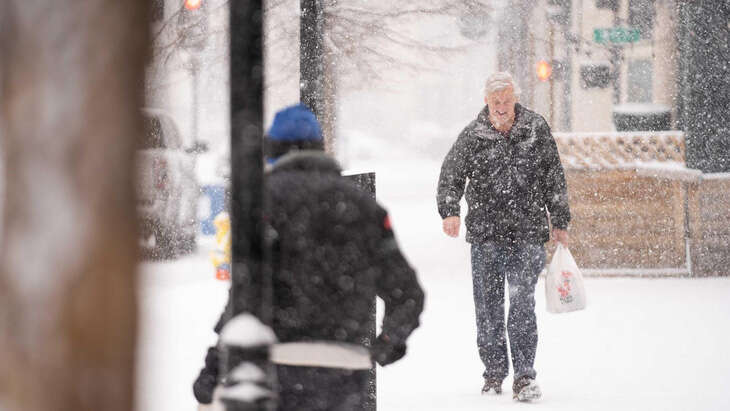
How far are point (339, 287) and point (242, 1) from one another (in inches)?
46.7

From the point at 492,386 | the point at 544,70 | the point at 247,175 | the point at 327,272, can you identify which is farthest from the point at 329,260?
the point at 544,70

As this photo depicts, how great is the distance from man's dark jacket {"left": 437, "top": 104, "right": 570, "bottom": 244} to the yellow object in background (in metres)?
6.03

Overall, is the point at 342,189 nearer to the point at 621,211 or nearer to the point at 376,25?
the point at 621,211

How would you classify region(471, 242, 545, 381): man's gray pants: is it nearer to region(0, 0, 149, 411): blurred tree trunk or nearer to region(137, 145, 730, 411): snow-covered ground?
region(137, 145, 730, 411): snow-covered ground

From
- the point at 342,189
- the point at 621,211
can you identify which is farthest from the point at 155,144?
the point at 342,189

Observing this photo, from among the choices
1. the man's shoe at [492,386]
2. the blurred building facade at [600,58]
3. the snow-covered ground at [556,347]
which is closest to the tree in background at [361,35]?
the blurred building facade at [600,58]

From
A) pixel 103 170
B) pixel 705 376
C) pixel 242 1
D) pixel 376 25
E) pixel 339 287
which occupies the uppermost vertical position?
pixel 376 25

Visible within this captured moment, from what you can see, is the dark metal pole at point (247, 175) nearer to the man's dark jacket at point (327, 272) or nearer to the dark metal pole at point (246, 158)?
the dark metal pole at point (246, 158)

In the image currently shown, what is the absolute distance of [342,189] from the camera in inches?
144

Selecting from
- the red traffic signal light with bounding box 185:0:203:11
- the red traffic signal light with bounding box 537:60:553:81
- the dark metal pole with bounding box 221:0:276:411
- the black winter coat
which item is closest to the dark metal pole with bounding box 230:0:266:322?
the dark metal pole with bounding box 221:0:276:411

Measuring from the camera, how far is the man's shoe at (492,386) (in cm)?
704

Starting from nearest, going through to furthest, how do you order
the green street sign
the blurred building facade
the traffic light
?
the traffic light → the green street sign → the blurred building facade

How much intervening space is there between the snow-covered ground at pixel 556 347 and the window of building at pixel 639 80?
70.1 feet

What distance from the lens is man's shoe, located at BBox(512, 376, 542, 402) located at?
22.1 ft
